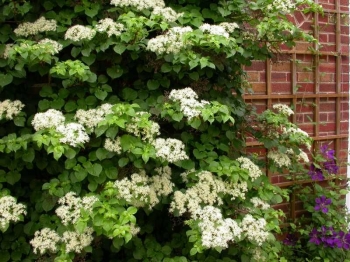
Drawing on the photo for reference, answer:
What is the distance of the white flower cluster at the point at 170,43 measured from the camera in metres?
2.35

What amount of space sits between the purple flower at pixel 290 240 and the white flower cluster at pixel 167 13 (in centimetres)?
192

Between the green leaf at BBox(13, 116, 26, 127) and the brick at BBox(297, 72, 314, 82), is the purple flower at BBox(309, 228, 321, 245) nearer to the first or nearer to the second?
the brick at BBox(297, 72, 314, 82)

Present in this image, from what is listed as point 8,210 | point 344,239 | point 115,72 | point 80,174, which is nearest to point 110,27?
point 115,72

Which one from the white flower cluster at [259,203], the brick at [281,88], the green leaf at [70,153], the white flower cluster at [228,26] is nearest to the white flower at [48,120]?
the green leaf at [70,153]

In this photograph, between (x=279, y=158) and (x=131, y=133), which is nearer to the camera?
(x=131, y=133)

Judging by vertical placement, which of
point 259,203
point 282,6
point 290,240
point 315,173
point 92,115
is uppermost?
point 282,6

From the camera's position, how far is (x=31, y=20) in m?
2.63

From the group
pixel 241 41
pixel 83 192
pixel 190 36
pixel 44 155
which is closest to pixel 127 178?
pixel 83 192

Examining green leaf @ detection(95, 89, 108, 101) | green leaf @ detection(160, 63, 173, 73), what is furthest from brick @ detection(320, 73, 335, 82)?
green leaf @ detection(95, 89, 108, 101)

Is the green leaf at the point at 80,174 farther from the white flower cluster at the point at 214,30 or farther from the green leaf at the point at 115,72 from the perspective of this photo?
the white flower cluster at the point at 214,30

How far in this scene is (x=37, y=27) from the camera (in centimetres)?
253

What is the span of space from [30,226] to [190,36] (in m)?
1.14

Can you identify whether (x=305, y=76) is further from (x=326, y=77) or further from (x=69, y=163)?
(x=69, y=163)

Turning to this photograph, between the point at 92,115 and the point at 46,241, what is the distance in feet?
1.92
